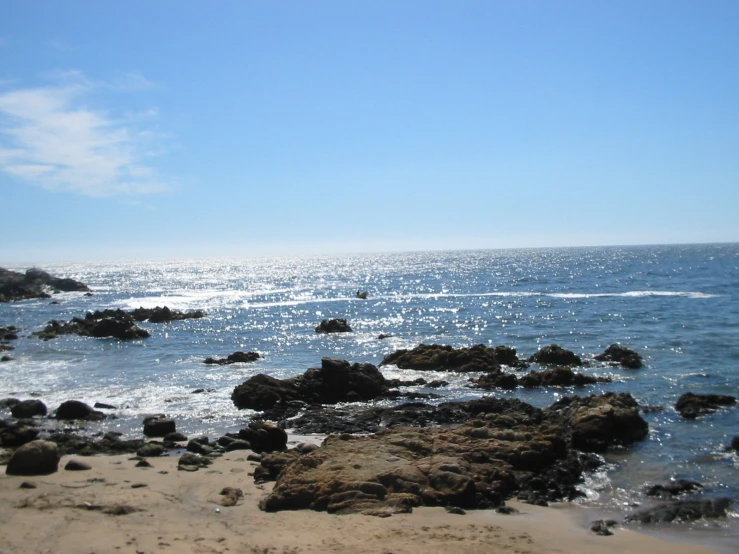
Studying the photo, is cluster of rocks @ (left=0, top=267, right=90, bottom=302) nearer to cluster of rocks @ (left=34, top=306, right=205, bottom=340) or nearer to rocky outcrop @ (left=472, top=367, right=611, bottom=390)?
cluster of rocks @ (left=34, top=306, right=205, bottom=340)

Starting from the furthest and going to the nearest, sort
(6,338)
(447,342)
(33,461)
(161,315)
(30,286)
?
1. (30,286)
2. (161,315)
3. (6,338)
4. (447,342)
5. (33,461)

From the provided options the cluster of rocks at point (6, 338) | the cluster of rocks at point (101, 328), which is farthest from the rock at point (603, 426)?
the cluster of rocks at point (101, 328)

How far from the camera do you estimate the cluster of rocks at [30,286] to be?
10034 centimetres

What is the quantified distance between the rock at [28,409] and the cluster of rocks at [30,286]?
81.5 metres

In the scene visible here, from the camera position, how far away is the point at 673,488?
1575 cm

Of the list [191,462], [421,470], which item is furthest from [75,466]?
[421,470]

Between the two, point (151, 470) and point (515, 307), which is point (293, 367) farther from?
point (515, 307)

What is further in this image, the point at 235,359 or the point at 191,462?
the point at 235,359

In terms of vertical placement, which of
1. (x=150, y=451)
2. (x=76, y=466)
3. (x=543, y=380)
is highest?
(x=76, y=466)

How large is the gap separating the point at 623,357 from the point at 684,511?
20.6 m

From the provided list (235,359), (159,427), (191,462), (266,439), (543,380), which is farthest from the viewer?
(235,359)

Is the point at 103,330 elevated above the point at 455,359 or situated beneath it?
situated beneath

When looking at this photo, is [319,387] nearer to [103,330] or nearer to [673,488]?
[673,488]

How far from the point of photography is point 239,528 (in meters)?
12.8
